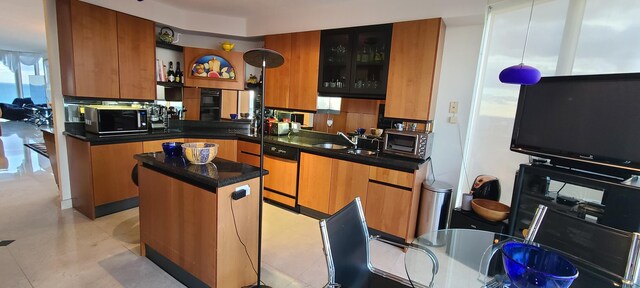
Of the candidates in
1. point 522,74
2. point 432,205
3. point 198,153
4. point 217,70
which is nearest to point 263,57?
point 198,153

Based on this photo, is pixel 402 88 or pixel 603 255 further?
pixel 402 88

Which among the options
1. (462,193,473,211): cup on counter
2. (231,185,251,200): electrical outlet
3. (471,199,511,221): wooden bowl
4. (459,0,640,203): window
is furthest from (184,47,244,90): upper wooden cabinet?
(471,199,511,221): wooden bowl

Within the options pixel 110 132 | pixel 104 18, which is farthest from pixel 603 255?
pixel 104 18

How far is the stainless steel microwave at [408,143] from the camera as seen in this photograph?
8.69ft

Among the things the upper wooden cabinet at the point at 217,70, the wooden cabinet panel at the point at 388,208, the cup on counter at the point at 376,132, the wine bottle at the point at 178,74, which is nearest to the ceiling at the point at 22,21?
the wine bottle at the point at 178,74

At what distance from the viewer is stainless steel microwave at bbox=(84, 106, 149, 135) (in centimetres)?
292

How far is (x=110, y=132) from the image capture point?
9.84 ft

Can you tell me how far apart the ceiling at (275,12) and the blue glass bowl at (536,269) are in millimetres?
2127

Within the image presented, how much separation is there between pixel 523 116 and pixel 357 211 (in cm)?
163

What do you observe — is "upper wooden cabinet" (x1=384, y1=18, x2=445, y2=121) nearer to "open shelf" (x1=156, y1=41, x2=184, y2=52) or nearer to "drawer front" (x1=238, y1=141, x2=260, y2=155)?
"drawer front" (x1=238, y1=141, x2=260, y2=155)

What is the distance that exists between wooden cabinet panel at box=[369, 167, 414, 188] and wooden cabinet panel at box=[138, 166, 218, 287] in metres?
1.57

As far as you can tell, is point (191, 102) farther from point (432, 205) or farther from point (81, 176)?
point (432, 205)

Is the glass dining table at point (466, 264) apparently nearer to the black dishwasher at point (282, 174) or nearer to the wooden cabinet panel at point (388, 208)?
the wooden cabinet panel at point (388, 208)

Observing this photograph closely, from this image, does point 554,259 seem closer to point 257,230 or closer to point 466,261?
point 466,261
